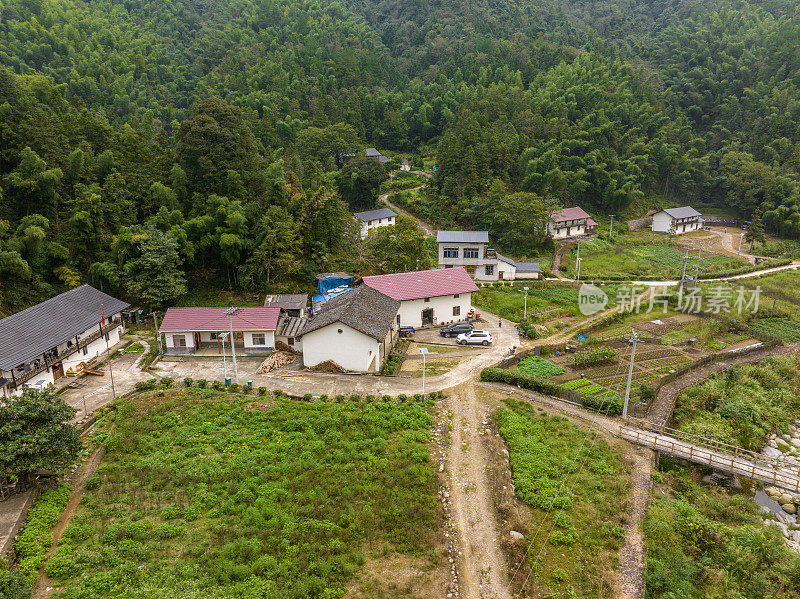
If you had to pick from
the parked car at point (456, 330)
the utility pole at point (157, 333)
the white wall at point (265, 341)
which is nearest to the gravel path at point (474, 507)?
the parked car at point (456, 330)

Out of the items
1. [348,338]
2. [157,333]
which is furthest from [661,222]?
[157,333]

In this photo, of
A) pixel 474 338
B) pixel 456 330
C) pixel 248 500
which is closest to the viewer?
pixel 248 500

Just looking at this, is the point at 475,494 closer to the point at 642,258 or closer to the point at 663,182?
the point at 642,258

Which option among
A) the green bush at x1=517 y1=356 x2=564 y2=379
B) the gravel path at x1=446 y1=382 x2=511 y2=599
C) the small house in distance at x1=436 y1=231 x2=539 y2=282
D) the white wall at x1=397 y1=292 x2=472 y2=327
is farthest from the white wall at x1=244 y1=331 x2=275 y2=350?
the small house in distance at x1=436 y1=231 x2=539 y2=282

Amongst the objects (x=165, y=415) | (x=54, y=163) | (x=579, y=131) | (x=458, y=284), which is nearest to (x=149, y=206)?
(x=54, y=163)

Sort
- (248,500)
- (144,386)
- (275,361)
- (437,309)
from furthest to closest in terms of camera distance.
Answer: (437,309)
(275,361)
(144,386)
(248,500)

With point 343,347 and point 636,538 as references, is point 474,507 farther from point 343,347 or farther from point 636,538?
point 343,347

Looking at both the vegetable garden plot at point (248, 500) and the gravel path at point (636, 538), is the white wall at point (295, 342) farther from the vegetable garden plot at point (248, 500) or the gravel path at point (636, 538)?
the gravel path at point (636, 538)
